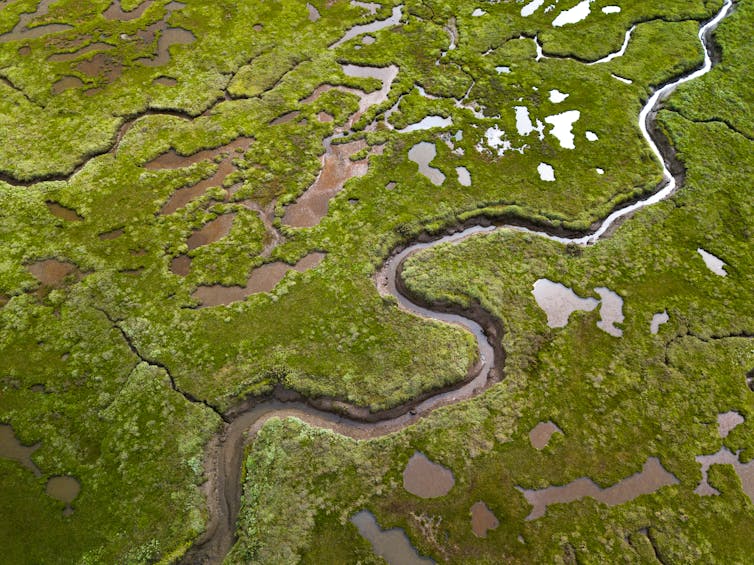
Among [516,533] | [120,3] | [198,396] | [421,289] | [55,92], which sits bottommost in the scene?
[516,533]

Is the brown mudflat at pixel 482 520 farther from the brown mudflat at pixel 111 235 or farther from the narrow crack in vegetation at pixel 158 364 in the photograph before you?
the brown mudflat at pixel 111 235

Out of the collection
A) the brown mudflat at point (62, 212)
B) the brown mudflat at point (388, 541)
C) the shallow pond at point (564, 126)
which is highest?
the shallow pond at point (564, 126)

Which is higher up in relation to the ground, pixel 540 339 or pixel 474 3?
pixel 474 3

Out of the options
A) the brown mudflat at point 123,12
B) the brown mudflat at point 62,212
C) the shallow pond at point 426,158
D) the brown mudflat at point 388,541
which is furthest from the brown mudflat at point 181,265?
the brown mudflat at point 123,12

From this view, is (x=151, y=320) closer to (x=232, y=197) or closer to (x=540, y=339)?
(x=232, y=197)

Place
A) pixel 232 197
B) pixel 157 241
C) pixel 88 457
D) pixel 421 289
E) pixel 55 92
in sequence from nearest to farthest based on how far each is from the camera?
1. pixel 88 457
2. pixel 421 289
3. pixel 157 241
4. pixel 232 197
5. pixel 55 92

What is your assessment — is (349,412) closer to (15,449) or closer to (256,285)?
(256,285)

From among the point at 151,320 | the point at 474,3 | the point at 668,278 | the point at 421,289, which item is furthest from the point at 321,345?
the point at 474,3

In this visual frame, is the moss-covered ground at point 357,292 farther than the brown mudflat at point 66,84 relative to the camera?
No

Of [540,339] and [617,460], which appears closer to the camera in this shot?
[617,460]
